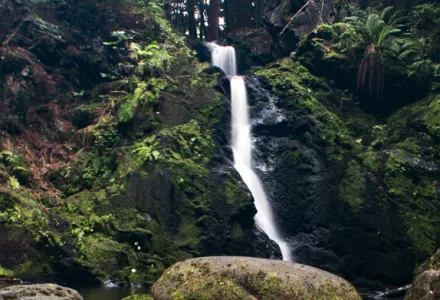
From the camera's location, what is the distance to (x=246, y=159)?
1678 cm

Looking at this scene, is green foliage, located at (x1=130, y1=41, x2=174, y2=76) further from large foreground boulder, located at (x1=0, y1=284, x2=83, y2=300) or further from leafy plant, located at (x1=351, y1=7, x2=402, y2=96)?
large foreground boulder, located at (x1=0, y1=284, x2=83, y2=300)

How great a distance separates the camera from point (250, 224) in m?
14.0

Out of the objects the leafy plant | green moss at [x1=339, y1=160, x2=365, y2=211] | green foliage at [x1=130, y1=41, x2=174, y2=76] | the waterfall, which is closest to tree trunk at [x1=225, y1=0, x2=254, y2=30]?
the waterfall

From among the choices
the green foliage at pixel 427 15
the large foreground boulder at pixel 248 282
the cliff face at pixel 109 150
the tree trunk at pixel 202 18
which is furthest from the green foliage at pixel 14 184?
the tree trunk at pixel 202 18

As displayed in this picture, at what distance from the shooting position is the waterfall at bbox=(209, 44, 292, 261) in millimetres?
15016

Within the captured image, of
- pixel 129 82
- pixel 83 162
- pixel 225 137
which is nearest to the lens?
pixel 83 162

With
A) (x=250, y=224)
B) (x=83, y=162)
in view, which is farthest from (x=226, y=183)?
(x=83, y=162)

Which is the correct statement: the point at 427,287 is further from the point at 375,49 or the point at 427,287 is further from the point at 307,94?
the point at 375,49

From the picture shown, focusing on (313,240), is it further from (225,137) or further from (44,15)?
(44,15)

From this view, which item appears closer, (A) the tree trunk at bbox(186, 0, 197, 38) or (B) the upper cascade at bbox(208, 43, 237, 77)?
(B) the upper cascade at bbox(208, 43, 237, 77)

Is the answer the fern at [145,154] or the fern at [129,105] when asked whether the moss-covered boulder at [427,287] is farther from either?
the fern at [129,105]

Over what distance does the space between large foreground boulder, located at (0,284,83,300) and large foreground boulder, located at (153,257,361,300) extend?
1.23 metres

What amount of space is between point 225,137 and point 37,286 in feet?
35.9

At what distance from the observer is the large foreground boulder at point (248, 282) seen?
5.96 m
